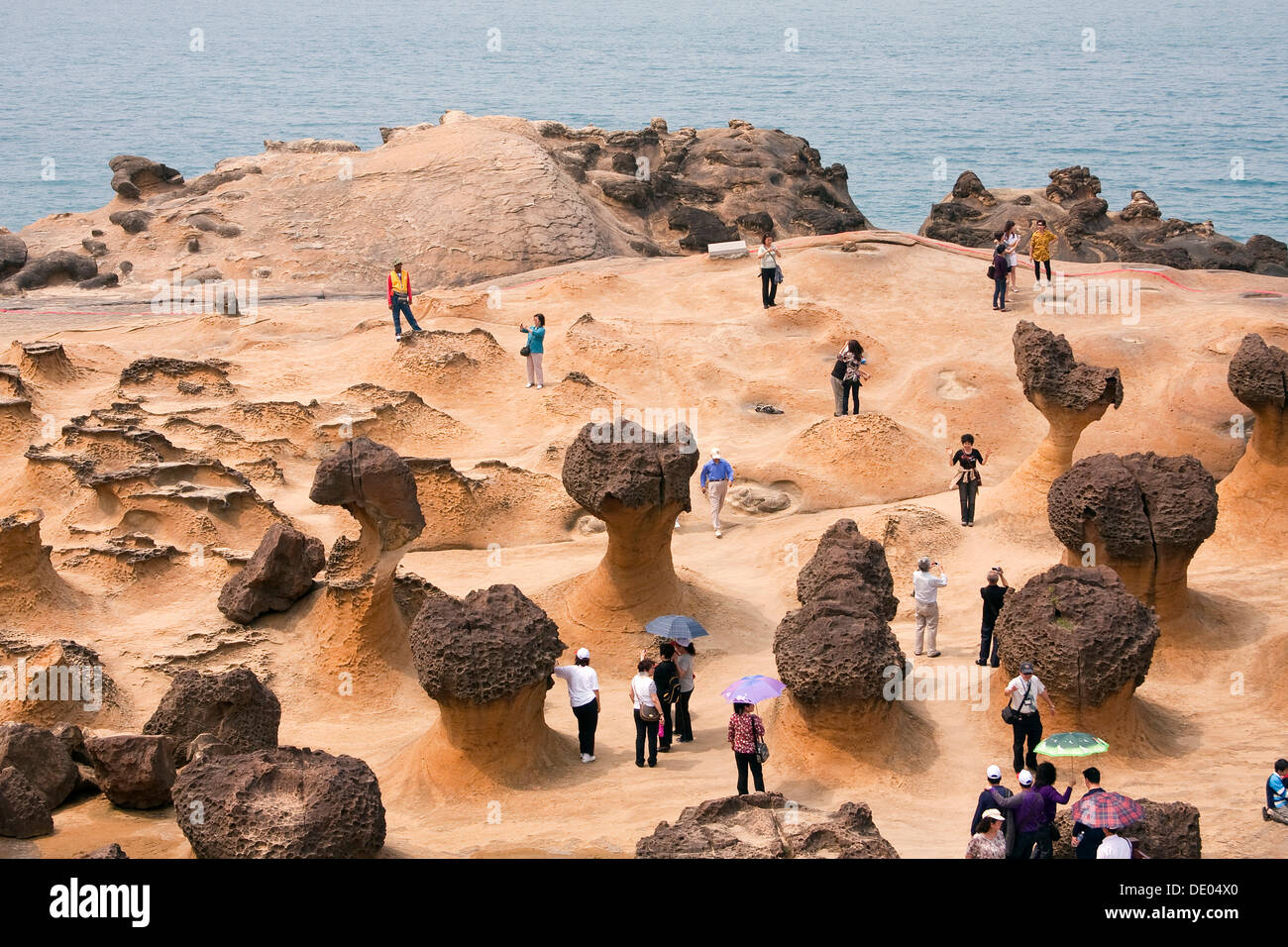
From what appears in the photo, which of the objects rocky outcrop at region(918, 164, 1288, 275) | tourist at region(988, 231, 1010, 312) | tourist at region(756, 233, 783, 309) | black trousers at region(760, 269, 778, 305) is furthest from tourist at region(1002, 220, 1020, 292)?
rocky outcrop at region(918, 164, 1288, 275)

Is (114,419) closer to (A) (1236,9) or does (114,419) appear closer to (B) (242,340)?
(B) (242,340)

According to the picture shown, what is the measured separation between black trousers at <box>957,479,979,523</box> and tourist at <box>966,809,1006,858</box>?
925 centimetres

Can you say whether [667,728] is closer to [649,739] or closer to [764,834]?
A: [649,739]

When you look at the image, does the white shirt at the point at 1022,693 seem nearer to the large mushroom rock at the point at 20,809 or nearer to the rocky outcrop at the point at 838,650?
the rocky outcrop at the point at 838,650

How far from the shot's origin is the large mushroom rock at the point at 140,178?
125ft

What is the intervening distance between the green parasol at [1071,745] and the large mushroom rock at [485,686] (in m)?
4.10

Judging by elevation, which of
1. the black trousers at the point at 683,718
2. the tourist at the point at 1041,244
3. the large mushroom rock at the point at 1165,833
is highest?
the tourist at the point at 1041,244

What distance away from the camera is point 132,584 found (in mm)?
16719

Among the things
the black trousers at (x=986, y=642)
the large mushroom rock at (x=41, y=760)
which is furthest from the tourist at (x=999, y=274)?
the large mushroom rock at (x=41, y=760)

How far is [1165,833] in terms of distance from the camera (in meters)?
9.99

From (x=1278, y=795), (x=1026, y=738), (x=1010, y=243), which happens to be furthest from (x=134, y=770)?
(x=1010, y=243)

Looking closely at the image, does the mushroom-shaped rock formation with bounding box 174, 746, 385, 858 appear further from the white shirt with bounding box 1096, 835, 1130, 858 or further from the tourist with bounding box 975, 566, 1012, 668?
the tourist with bounding box 975, 566, 1012, 668

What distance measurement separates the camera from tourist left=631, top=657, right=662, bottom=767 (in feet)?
42.5
